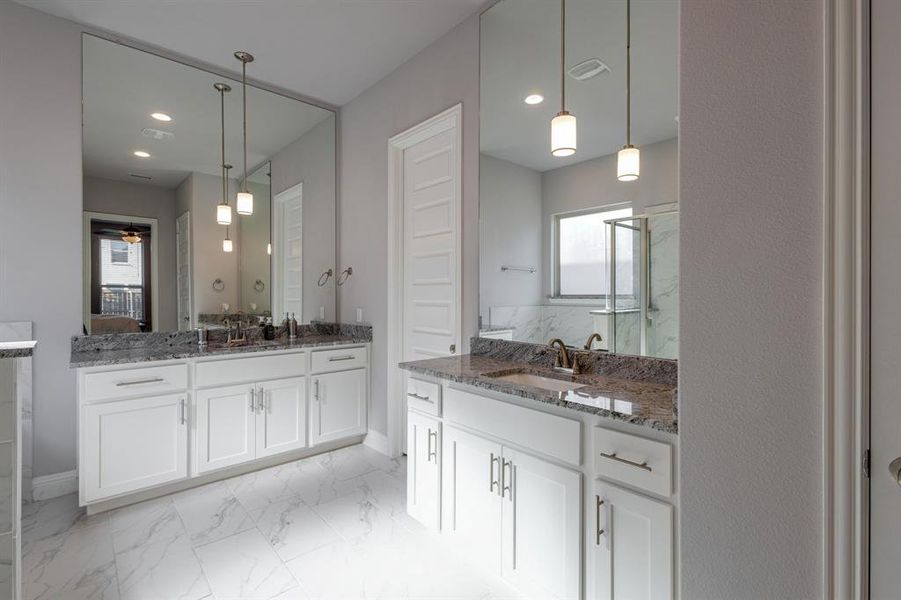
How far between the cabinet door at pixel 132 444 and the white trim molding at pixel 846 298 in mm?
3091

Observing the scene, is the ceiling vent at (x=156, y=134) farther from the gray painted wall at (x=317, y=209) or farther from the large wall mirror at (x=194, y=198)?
the gray painted wall at (x=317, y=209)

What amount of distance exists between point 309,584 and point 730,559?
1669mm

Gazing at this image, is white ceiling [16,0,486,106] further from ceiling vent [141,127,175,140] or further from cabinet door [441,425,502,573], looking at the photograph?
cabinet door [441,425,502,573]

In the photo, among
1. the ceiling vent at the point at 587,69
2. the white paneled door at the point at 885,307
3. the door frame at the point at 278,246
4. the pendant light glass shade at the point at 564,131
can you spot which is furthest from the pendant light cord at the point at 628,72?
the door frame at the point at 278,246

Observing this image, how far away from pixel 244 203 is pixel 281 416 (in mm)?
1667

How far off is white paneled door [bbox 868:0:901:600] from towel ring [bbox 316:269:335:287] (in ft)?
11.8

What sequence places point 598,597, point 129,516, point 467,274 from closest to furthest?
point 598,597
point 129,516
point 467,274

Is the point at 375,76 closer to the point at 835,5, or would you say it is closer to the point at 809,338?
the point at 835,5

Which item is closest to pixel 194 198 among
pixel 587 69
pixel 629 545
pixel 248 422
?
pixel 248 422

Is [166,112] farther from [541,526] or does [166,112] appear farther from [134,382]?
[541,526]

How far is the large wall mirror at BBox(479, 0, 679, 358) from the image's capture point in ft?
5.96

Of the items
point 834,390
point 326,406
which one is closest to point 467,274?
point 326,406

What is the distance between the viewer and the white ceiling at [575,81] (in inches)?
71.1

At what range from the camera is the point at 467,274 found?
2744mm
